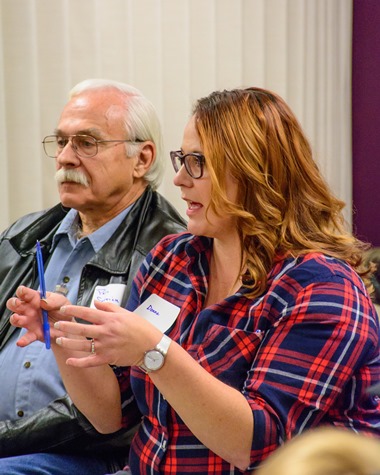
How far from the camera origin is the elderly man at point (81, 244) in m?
1.86

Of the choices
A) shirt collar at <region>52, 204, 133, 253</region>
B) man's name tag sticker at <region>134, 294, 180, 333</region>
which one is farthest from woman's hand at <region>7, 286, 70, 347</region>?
shirt collar at <region>52, 204, 133, 253</region>

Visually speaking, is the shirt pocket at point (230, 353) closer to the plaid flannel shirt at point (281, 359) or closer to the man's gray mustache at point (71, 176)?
the plaid flannel shirt at point (281, 359)

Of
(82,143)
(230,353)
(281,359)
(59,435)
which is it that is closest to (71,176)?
(82,143)

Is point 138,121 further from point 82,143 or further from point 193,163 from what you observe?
point 193,163

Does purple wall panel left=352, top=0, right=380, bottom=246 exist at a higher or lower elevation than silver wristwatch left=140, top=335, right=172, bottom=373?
higher

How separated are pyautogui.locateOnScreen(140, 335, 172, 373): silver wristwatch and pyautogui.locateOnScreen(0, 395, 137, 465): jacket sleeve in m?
0.58

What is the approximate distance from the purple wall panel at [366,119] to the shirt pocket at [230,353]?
2.55 meters

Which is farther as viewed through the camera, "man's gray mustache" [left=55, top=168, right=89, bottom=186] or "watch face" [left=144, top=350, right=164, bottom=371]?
"man's gray mustache" [left=55, top=168, right=89, bottom=186]

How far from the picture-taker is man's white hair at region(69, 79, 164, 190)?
2375 millimetres

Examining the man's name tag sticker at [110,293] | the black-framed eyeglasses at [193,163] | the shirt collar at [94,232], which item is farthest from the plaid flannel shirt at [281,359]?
the shirt collar at [94,232]

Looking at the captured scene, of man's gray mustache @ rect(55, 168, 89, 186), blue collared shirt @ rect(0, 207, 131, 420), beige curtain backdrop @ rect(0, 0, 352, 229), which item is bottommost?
blue collared shirt @ rect(0, 207, 131, 420)

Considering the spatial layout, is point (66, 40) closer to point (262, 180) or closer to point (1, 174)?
point (1, 174)

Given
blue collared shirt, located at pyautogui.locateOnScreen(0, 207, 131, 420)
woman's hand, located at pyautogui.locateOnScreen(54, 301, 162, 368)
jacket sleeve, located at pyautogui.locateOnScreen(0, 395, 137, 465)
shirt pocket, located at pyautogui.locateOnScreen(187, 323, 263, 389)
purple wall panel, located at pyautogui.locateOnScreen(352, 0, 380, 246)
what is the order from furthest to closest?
purple wall panel, located at pyautogui.locateOnScreen(352, 0, 380, 246) < blue collared shirt, located at pyautogui.locateOnScreen(0, 207, 131, 420) < jacket sleeve, located at pyautogui.locateOnScreen(0, 395, 137, 465) < shirt pocket, located at pyautogui.locateOnScreen(187, 323, 263, 389) < woman's hand, located at pyautogui.locateOnScreen(54, 301, 162, 368)

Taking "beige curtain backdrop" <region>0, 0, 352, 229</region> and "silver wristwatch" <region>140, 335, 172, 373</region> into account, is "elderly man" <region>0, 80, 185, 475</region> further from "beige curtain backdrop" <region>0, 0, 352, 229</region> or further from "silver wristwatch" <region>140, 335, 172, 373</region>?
"silver wristwatch" <region>140, 335, 172, 373</region>
